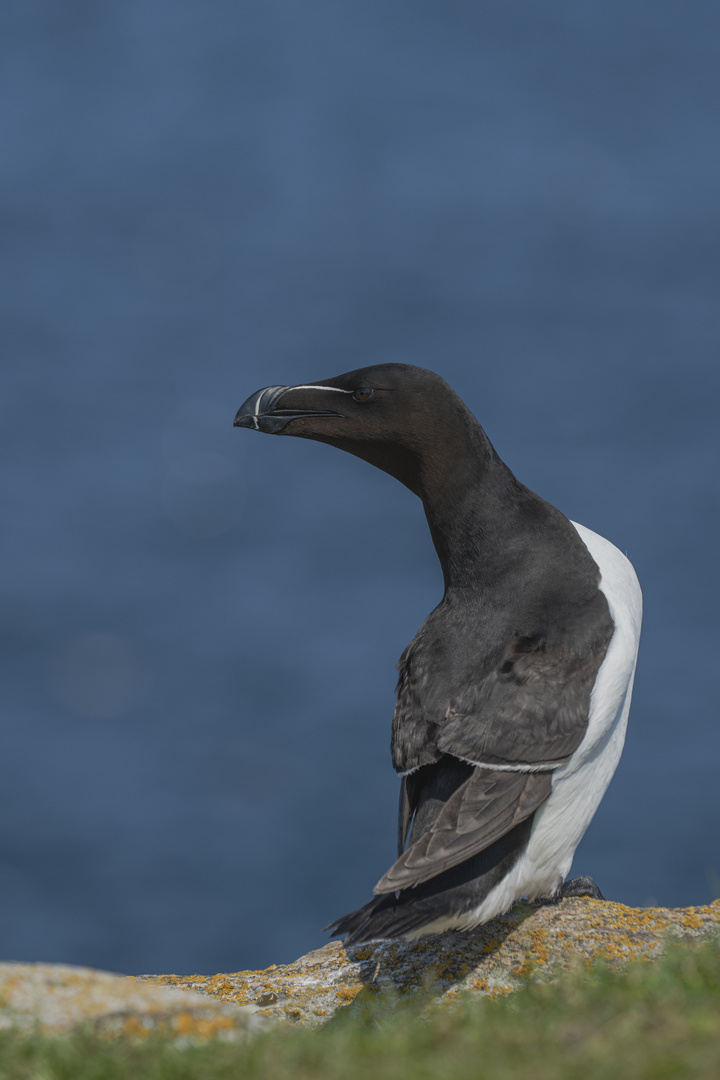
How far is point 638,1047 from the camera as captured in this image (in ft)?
8.18

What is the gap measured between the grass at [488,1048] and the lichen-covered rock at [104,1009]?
12 cm

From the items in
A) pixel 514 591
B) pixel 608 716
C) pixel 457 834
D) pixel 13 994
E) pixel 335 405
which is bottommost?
pixel 13 994

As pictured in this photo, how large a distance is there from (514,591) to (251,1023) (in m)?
2.82

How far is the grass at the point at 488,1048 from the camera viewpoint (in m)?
2.47

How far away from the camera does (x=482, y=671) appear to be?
537 centimetres

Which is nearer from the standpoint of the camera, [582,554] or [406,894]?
[406,894]

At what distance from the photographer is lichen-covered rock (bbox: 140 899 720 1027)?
474cm

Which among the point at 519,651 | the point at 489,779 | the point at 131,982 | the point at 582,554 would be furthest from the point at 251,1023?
the point at 582,554

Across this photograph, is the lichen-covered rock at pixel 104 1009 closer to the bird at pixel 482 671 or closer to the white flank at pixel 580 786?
the bird at pixel 482 671

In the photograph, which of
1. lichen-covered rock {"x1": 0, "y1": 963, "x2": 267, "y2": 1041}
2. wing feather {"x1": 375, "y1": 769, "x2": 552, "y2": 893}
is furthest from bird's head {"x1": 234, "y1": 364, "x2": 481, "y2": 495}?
lichen-covered rock {"x1": 0, "y1": 963, "x2": 267, "y2": 1041}

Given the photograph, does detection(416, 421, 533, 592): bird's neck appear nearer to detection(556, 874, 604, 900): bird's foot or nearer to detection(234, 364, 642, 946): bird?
detection(234, 364, 642, 946): bird

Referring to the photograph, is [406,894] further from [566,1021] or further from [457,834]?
[566,1021]

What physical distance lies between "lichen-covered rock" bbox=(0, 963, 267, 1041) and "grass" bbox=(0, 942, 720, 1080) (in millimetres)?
119

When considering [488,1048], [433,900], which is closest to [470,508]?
[433,900]
